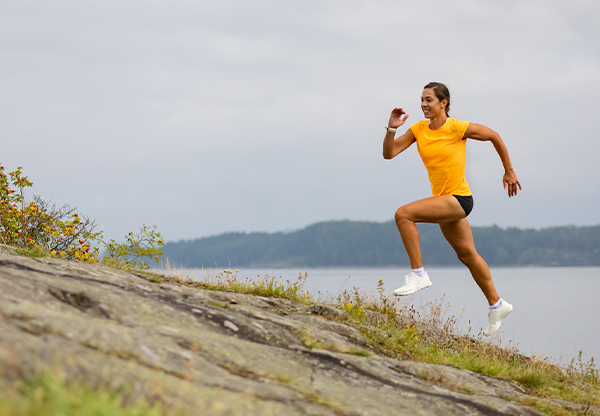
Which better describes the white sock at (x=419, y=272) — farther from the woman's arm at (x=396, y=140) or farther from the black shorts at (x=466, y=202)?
the woman's arm at (x=396, y=140)

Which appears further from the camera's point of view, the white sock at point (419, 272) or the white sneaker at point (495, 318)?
the white sneaker at point (495, 318)

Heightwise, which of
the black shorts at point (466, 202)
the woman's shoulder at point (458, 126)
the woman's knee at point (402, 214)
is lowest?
the woman's knee at point (402, 214)

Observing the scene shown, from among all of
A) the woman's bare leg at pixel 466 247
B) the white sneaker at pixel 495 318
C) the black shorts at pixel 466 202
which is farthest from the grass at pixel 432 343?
the black shorts at pixel 466 202

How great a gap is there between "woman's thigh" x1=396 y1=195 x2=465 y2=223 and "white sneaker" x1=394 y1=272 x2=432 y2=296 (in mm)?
725

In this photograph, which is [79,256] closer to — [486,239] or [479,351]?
[479,351]

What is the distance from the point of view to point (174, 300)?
534 centimetres

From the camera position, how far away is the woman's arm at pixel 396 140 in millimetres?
7756

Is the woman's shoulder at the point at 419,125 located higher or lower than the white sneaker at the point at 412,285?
higher

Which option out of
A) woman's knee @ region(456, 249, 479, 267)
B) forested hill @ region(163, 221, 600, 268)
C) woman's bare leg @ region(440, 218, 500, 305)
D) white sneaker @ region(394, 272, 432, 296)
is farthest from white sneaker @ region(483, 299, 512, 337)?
forested hill @ region(163, 221, 600, 268)

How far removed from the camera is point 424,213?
7367mm

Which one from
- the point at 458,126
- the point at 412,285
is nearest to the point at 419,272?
the point at 412,285

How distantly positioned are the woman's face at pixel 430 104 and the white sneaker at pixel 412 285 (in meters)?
2.09

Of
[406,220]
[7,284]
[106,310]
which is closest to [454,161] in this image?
[406,220]

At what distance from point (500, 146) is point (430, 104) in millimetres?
1087
